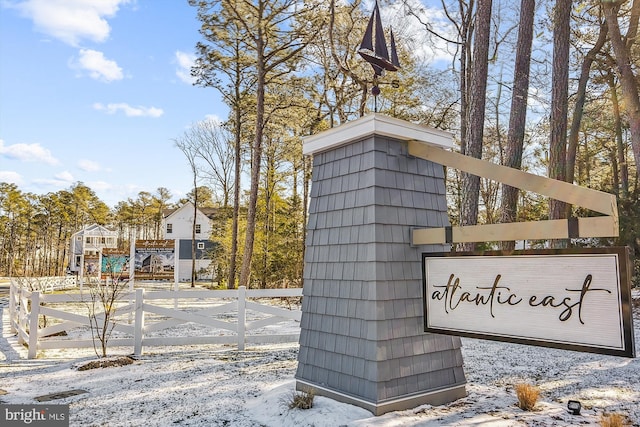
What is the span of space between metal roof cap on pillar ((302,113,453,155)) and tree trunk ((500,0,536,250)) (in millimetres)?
3895

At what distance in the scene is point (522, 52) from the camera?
7.81 metres

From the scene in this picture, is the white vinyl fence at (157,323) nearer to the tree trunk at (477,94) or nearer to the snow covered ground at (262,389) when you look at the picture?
the snow covered ground at (262,389)

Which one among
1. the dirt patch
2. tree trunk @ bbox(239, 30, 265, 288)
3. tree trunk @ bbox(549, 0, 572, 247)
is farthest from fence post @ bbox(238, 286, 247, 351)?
tree trunk @ bbox(239, 30, 265, 288)

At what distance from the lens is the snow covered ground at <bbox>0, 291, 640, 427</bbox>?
3.55 meters

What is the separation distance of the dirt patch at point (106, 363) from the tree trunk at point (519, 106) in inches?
267

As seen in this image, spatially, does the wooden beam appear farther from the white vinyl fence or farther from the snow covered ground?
the white vinyl fence

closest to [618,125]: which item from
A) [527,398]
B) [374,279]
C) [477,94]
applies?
[477,94]

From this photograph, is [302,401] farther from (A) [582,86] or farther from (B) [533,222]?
(A) [582,86]

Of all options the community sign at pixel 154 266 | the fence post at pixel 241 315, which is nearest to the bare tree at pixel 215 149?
the community sign at pixel 154 266

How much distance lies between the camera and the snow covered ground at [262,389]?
11.6 ft

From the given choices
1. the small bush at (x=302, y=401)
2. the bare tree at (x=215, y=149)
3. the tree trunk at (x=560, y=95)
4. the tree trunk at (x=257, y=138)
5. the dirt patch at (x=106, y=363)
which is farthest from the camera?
the bare tree at (x=215, y=149)

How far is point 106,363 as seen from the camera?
572 centimetres

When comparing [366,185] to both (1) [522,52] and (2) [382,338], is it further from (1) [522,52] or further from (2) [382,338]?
(1) [522,52]

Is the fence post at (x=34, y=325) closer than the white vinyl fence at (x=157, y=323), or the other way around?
the fence post at (x=34, y=325)
